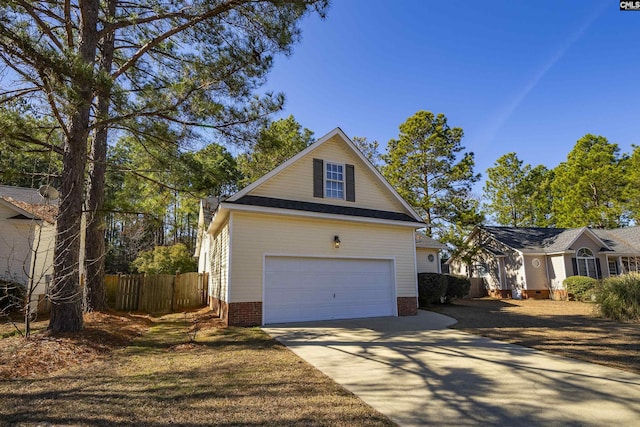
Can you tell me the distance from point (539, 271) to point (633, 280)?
429 inches

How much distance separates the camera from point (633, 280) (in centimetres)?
1158

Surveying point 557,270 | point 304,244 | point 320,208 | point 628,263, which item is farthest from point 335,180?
point 628,263

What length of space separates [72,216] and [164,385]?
5308mm

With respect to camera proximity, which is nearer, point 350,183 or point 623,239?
point 350,183

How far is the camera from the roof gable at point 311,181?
11150mm

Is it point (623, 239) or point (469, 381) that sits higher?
point (623, 239)

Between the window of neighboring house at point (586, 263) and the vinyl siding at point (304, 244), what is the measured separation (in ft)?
50.1

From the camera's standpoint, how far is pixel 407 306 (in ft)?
40.9

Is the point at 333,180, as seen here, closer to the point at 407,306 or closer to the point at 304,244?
the point at 304,244

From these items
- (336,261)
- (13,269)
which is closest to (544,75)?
(336,261)

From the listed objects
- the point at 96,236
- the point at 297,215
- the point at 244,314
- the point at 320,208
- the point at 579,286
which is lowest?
the point at 244,314

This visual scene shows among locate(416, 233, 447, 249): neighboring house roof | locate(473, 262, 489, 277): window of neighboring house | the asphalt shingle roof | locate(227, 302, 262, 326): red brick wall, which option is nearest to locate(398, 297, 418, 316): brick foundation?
the asphalt shingle roof

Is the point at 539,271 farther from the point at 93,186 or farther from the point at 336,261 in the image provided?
the point at 93,186

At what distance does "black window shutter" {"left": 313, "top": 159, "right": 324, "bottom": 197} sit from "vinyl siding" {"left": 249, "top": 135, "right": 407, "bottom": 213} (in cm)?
12
